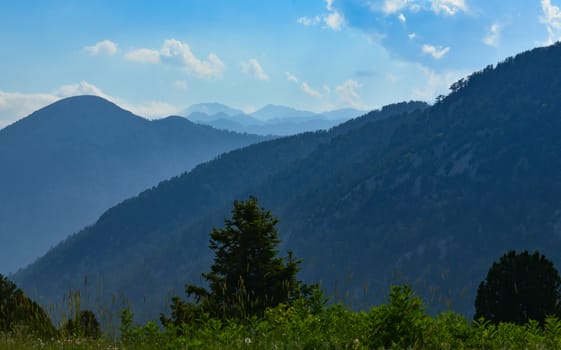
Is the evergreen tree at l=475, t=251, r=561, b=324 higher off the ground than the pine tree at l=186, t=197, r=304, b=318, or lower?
lower

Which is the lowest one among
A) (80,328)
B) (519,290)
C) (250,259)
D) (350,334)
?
(519,290)

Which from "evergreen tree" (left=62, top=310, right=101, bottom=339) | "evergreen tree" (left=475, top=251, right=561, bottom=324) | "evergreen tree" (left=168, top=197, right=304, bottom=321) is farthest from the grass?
"evergreen tree" (left=475, top=251, right=561, bottom=324)

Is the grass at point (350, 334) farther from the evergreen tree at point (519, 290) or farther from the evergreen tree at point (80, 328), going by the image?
the evergreen tree at point (519, 290)

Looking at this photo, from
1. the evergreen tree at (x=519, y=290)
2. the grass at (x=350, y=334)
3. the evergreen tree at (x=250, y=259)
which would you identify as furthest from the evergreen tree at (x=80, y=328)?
the evergreen tree at (x=519, y=290)

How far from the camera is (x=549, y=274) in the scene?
78.0 feet

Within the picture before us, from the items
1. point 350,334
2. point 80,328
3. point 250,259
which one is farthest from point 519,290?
point 80,328

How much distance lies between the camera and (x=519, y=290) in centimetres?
2217

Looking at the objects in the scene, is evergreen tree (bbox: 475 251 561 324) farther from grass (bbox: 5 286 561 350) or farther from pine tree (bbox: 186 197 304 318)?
grass (bbox: 5 286 561 350)

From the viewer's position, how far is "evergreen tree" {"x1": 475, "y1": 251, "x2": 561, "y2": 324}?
22.0 metres

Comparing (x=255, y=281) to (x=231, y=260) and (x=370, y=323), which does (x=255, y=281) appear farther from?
(x=370, y=323)

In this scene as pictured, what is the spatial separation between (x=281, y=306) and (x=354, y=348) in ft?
6.87

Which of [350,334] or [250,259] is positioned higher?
[250,259]

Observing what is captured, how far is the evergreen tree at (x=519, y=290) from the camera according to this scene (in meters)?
22.0

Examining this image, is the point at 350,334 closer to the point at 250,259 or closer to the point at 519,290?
the point at 250,259
